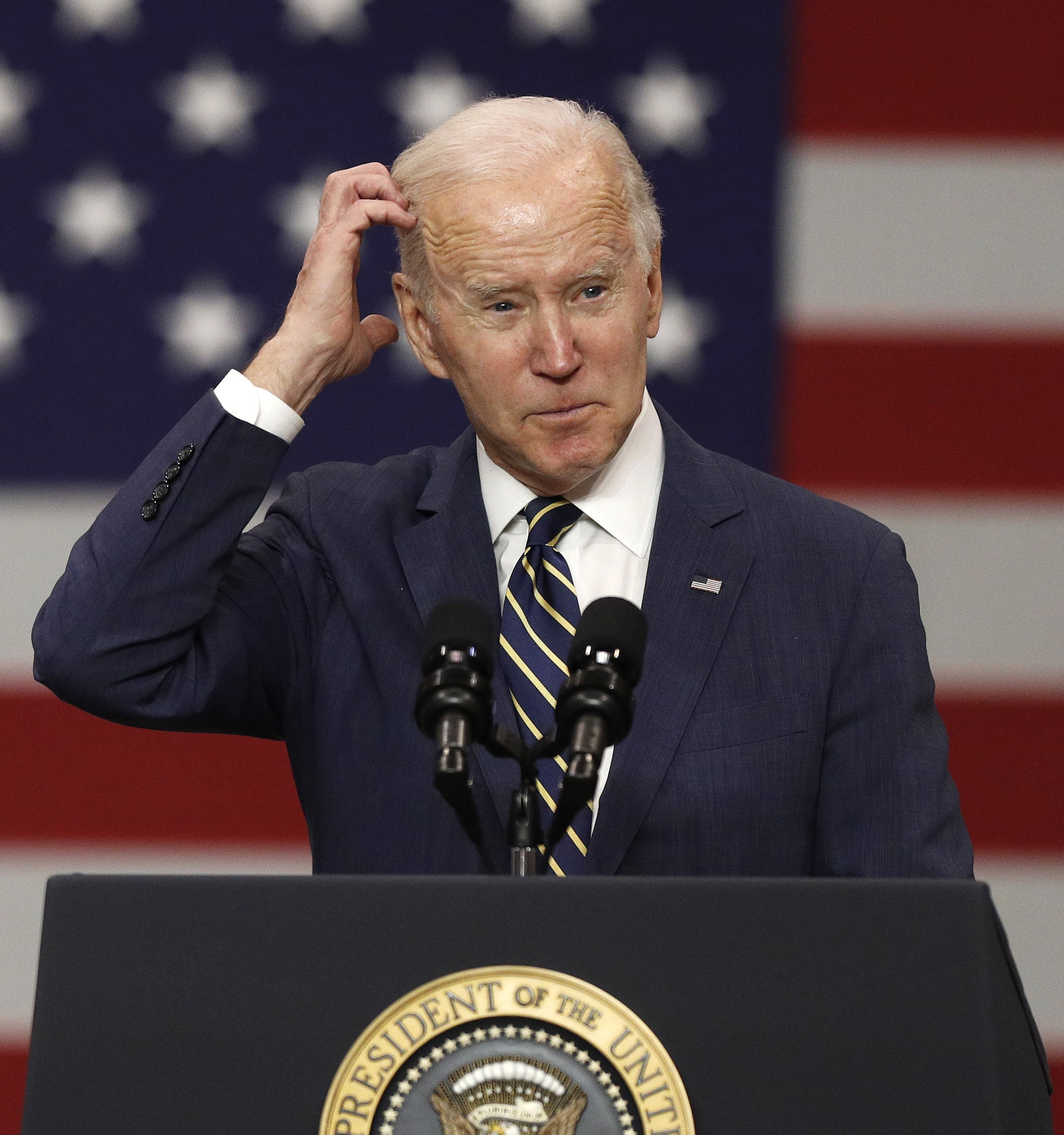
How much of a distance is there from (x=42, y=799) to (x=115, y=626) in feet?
4.36

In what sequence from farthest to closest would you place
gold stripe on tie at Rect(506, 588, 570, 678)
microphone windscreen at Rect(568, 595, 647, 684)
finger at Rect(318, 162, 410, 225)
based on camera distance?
finger at Rect(318, 162, 410, 225), gold stripe on tie at Rect(506, 588, 570, 678), microphone windscreen at Rect(568, 595, 647, 684)

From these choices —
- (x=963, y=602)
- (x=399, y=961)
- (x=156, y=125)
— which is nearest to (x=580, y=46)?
(x=156, y=125)

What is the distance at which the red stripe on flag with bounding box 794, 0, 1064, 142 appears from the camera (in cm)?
270

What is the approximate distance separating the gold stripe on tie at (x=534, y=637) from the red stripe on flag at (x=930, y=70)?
140 cm

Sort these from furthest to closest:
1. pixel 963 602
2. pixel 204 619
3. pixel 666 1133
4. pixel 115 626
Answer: pixel 963 602 → pixel 204 619 → pixel 115 626 → pixel 666 1133

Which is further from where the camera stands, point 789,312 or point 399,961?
point 789,312

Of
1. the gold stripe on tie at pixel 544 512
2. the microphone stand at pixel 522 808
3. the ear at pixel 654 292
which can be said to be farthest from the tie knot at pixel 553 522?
the microphone stand at pixel 522 808

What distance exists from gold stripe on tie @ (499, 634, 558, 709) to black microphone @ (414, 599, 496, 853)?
0.53m

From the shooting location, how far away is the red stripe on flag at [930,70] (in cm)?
270

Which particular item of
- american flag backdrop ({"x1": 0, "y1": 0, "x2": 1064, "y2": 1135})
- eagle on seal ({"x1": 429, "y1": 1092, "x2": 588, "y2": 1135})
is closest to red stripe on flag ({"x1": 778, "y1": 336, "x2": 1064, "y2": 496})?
Answer: american flag backdrop ({"x1": 0, "y1": 0, "x2": 1064, "y2": 1135})

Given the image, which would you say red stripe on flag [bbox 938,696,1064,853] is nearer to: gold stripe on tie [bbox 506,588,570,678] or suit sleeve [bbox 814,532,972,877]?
suit sleeve [bbox 814,532,972,877]

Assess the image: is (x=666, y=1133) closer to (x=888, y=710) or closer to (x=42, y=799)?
(x=888, y=710)

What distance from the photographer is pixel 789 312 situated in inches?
107

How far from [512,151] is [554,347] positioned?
0.22m
